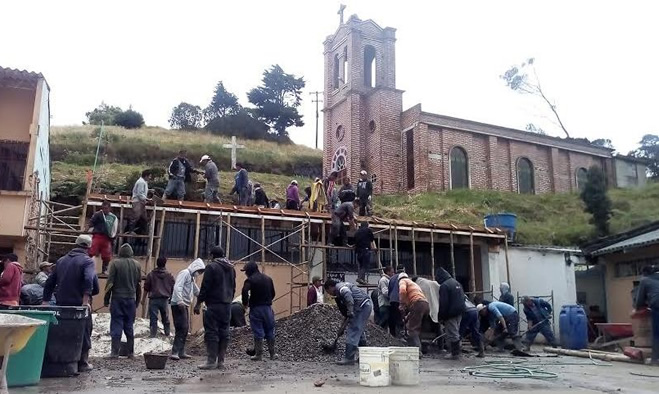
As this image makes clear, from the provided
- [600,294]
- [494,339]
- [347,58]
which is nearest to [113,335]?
[494,339]

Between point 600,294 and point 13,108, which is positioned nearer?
point 13,108

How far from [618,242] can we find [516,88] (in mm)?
32185

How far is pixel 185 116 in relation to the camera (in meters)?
57.6

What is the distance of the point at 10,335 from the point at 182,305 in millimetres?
4500

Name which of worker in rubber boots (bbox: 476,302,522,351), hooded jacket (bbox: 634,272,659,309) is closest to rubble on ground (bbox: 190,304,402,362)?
worker in rubber boots (bbox: 476,302,522,351)

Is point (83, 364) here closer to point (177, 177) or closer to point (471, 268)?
point (177, 177)

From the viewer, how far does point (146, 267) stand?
43.3ft

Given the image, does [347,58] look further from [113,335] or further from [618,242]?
Answer: [113,335]

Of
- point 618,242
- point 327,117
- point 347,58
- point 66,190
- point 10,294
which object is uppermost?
point 347,58

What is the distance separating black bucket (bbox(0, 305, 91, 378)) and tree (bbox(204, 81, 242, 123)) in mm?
50180

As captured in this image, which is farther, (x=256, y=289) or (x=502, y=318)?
(x=502, y=318)

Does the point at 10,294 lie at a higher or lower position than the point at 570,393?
higher

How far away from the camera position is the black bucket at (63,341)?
22.6 ft

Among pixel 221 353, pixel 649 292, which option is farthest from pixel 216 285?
pixel 649 292
